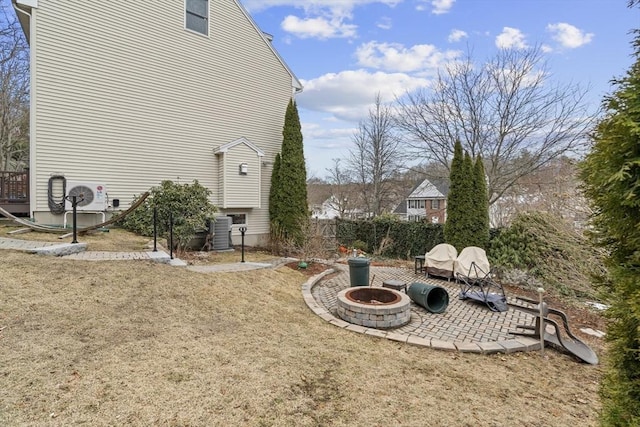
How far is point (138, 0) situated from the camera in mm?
9945

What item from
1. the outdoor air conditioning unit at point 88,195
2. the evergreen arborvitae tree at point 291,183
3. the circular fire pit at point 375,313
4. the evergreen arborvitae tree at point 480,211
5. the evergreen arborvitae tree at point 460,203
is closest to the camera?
the circular fire pit at point 375,313

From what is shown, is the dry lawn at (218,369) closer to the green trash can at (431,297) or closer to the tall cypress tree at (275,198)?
the green trash can at (431,297)

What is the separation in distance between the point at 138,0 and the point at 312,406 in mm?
12126

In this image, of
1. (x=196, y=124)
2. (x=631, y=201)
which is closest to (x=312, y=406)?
(x=631, y=201)

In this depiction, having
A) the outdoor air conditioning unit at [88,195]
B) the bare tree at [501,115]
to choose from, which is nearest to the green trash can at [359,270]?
the outdoor air conditioning unit at [88,195]

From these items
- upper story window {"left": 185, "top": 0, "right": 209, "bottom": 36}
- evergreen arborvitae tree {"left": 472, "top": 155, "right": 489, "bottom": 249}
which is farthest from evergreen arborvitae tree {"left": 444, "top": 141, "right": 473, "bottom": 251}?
upper story window {"left": 185, "top": 0, "right": 209, "bottom": 36}

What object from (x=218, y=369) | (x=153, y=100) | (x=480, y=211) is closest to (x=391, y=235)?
(x=480, y=211)

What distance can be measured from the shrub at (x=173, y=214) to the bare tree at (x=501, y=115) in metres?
12.3

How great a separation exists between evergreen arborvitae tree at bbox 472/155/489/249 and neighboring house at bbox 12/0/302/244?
731cm

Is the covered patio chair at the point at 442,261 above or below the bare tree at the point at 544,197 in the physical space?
below

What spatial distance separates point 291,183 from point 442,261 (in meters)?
6.00

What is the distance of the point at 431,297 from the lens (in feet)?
20.5

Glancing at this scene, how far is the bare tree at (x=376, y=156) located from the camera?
869 inches

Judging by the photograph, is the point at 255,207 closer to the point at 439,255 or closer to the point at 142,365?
the point at 439,255
